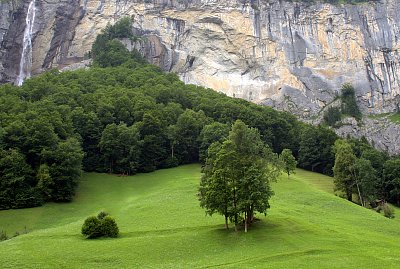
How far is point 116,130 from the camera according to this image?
75.0m

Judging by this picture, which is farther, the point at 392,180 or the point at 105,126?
the point at 105,126

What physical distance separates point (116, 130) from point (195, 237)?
138ft

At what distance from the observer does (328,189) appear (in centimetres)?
6912

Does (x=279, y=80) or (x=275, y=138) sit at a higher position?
(x=279, y=80)

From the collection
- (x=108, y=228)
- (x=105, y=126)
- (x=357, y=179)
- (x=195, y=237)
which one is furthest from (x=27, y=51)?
(x=195, y=237)

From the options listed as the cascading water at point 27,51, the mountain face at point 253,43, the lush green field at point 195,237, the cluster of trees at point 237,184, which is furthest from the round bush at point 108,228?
the cascading water at point 27,51

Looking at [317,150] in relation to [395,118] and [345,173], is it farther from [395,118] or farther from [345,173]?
[395,118]

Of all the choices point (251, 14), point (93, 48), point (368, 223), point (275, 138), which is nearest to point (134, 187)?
point (368, 223)

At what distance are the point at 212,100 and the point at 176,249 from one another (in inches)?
2732

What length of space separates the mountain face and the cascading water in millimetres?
346

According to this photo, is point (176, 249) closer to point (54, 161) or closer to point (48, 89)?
point (54, 161)

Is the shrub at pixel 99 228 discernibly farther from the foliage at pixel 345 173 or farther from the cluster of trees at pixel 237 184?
the foliage at pixel 345 173

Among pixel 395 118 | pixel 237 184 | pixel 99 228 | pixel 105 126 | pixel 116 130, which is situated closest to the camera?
pixel 99 228

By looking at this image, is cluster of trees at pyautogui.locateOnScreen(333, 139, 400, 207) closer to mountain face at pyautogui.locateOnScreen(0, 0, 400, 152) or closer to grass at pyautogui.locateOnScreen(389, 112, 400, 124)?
grass at pyautogui.locateOnScreen(389, 112, 400, 124)
